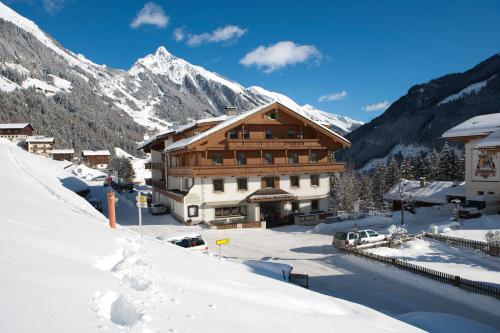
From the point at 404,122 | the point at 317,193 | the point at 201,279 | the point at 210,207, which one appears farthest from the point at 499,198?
the point at 404,122

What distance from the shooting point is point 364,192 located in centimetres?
6284

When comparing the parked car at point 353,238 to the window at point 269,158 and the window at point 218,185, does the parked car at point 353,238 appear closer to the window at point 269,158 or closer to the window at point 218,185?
the window at point 218,185

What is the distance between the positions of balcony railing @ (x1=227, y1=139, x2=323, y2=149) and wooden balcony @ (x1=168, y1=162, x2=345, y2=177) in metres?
2.06

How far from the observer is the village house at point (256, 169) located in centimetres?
3391

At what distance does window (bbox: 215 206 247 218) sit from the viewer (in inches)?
1367

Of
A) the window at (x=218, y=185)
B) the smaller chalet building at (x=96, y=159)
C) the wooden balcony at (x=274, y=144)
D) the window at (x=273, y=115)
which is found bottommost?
the window at (x=218, y=185)

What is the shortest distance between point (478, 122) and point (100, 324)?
42.1 meters

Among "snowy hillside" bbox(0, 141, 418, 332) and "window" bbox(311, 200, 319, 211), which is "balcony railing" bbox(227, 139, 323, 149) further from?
"snowy hillside" bbox(0, 141, 418, 332)

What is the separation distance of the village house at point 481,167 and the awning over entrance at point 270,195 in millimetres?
17073

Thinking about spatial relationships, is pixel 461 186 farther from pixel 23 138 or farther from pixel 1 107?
pixel 1 107

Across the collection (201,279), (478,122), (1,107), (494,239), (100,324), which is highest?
(1,107)

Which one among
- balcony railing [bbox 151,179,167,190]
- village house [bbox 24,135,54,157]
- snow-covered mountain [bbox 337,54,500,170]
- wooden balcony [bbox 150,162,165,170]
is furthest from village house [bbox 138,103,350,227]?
snow-covered mountain [bbox 337,54,500,170]

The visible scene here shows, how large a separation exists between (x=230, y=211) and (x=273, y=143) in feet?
26.2

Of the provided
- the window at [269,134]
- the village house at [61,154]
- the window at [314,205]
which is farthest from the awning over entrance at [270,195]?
the village house at [61,154]
